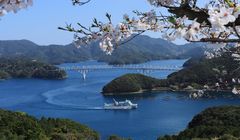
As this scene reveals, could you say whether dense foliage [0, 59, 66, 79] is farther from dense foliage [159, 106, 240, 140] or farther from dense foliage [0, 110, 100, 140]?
dense foliage [0, 110, 100, 140]

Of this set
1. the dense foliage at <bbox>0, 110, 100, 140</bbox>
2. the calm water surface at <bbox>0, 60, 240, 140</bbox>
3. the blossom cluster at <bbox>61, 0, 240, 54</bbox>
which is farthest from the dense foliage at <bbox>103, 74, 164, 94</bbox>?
the blossom cluster at <bbox>61, 0, 240, 54</bbox>

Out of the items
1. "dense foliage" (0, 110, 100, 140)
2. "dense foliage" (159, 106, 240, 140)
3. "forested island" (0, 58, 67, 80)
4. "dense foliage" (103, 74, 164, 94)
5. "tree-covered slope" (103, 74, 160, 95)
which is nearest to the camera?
"dense foliage" (159, 106, 240, 140)

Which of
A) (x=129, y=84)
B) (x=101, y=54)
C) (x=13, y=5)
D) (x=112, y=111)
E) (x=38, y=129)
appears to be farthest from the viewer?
(x=101, y=54)

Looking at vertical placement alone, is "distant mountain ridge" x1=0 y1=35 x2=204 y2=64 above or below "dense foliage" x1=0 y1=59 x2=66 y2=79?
above

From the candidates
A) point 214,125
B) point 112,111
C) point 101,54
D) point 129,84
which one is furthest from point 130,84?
point 101,54

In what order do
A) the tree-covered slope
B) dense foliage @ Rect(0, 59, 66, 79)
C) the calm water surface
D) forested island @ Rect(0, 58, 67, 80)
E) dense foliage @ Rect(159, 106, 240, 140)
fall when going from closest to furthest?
dense foliage @ Rect(159, 106, 240, 140), the calm water surface, the tree-covered slope, forested island @ Rect(0, 58, 67, 80), dense foliage @ Rect(0, 59, 66, 79)

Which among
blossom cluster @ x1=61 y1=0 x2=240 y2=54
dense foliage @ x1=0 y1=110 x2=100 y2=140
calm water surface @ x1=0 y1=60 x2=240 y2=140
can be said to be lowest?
calm water surface @ x1=0 y1=60 x2=240 y2=140

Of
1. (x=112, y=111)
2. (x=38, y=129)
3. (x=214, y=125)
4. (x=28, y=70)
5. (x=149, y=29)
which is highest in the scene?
(x=149, y=29)

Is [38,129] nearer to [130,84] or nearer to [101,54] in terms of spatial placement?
[130,84]

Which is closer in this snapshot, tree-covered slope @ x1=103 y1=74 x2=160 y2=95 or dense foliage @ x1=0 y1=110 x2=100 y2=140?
dense foliage @ x1=0 y1=110 x2=100 y2=140
